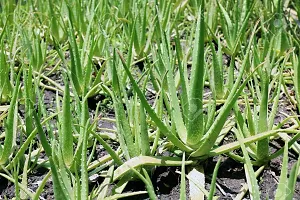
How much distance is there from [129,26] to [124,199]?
26.9 inches

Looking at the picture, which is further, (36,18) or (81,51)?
(36,18)

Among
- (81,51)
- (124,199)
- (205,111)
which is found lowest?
(124,199)

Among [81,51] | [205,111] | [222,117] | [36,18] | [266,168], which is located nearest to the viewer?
[222,117]

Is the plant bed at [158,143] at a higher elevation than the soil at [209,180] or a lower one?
higher

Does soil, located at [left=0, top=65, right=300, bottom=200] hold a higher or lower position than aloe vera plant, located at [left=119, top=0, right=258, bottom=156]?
lower

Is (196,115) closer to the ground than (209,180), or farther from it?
farther from it

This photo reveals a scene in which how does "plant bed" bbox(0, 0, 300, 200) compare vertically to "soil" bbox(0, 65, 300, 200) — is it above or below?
above

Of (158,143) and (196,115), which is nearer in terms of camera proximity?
(196,115)

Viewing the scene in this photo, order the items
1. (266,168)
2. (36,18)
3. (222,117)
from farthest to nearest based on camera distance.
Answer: (36,18), (266,168), (222,117)

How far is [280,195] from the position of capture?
752 millimetres

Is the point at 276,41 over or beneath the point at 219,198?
over

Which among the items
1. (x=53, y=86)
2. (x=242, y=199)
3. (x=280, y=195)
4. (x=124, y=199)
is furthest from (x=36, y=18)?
(x=280, y=195)

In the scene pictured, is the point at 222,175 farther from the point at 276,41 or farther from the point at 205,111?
the point at 276,41

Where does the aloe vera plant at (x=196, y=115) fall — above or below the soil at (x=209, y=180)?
above
